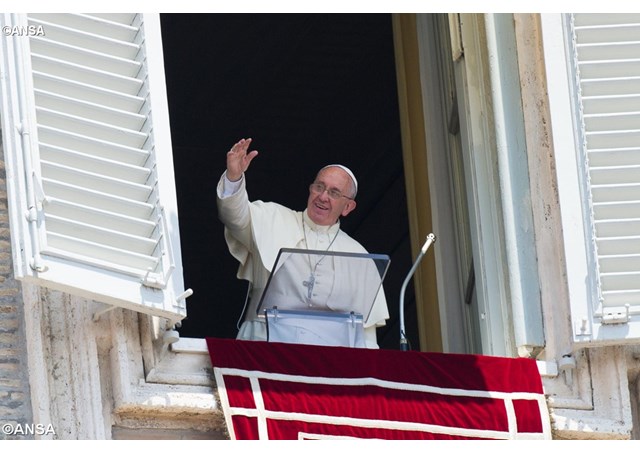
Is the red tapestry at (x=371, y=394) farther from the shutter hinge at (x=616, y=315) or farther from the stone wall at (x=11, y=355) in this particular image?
the stone wall at (x=11, y=355)

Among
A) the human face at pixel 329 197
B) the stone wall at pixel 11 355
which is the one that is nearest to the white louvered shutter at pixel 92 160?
the stone wall at pixel 11 355

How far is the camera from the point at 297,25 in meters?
12.1

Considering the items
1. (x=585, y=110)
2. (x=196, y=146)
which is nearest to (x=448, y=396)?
(x=585, y=110)

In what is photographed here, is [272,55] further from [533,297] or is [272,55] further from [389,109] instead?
[533,297]

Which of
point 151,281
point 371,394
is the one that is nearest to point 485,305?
point 371,394

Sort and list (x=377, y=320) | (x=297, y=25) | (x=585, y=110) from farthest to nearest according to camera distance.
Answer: (x=297, y=25) < (x=377, y=320) < (x=585, y=110)

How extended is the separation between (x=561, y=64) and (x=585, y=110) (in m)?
0.20

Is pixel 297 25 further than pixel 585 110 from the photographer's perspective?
Yes

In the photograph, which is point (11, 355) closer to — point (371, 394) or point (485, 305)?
point (371, 394)

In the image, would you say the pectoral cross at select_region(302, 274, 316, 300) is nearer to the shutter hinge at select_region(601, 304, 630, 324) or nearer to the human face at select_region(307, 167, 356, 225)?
the human face at select_region(307, 167, 356, 225)

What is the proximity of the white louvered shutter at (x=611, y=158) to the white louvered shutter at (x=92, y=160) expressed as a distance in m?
1.32

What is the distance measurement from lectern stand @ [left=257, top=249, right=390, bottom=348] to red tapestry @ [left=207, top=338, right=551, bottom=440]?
1.19ft

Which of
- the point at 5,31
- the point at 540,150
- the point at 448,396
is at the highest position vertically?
the point at 5,31

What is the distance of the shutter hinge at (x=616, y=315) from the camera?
724 cm
